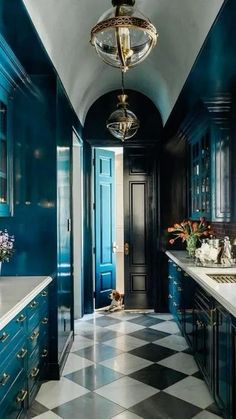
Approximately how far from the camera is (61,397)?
293cm

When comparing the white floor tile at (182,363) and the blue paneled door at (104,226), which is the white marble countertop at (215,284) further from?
the blue paneled door at (104,226)

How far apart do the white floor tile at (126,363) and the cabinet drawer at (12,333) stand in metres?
1.41

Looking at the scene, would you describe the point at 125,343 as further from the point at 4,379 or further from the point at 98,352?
the point at 4,379

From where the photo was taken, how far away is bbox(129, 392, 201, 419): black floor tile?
2670 mm

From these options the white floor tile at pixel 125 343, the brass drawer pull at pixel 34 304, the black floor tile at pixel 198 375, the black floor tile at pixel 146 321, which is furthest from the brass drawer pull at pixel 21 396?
the black floor tile at pixel 146 321

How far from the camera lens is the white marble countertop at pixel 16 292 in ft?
6.66

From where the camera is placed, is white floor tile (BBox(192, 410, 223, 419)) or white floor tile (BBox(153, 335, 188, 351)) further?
white floor tile (BBox(153, 335, 188, 351))

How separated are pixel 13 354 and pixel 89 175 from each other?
3534 millimetres

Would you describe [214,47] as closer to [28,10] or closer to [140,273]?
[28,10]

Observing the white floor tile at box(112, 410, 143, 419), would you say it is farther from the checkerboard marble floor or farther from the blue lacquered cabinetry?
the blue lacquered cabinetry

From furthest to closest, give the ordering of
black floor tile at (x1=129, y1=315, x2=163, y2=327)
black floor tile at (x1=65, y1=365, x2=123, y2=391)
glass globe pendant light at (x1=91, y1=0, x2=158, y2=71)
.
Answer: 1. black floor tile at (x1=129, y1=315, x2=163, y2=327)
2. black floor tile at (x1=65, y1=365, x2=123, y2=391)
3. glass globe pendant light at (x1=91, y1=0, x2=158, y2=71)

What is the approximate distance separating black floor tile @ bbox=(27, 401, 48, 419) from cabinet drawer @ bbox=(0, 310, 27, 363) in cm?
70

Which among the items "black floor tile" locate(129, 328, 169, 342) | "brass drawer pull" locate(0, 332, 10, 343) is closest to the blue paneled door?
"black floor tile" locate(129, 328, 169, 342)

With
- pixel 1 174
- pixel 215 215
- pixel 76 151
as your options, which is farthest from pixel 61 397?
pixel 76 151
